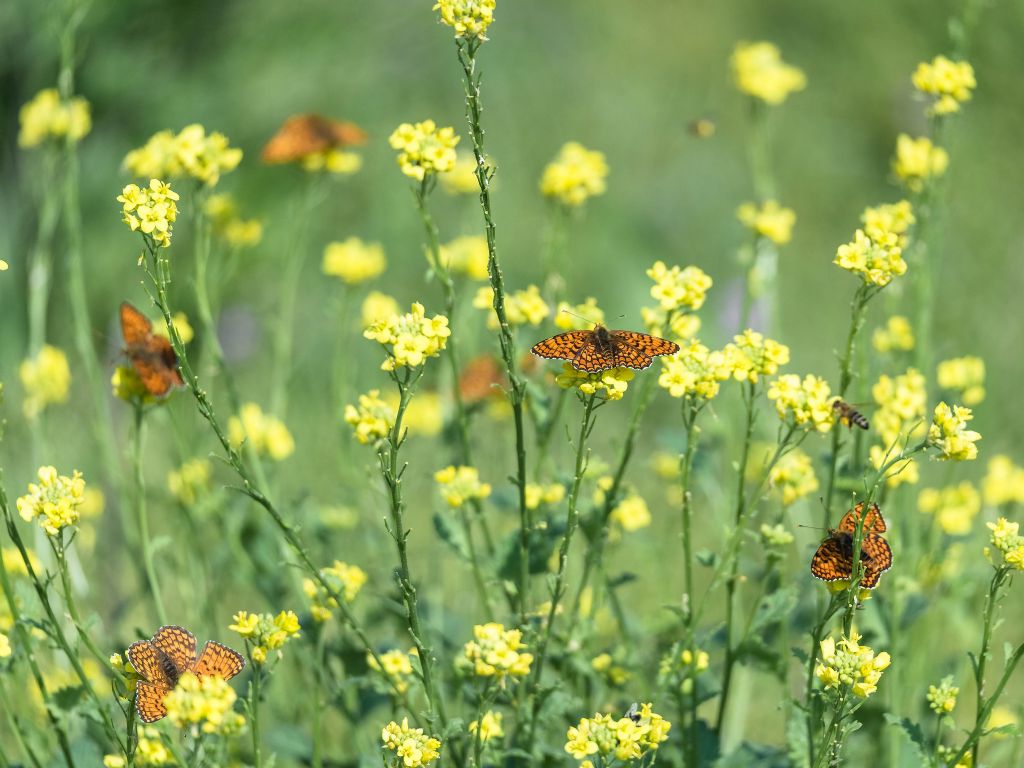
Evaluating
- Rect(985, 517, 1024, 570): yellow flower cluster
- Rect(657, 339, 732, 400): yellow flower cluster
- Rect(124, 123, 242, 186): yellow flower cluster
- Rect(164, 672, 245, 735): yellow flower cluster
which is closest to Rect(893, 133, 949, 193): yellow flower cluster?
Rect(657, 339, 732, 400): yellow flower cluster

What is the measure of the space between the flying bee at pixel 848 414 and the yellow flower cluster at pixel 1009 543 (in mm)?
300

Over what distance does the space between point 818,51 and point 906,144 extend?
6.47m

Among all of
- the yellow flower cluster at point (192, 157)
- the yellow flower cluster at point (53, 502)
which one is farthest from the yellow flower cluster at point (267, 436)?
the yellow flower cluster at point (53, 502)

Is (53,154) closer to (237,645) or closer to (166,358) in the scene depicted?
(166,358)

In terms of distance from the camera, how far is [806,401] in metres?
2.42

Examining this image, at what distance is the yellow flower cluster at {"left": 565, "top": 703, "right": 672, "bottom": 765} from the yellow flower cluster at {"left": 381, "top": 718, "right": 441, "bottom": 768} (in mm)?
263

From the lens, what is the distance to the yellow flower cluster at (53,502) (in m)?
2.34

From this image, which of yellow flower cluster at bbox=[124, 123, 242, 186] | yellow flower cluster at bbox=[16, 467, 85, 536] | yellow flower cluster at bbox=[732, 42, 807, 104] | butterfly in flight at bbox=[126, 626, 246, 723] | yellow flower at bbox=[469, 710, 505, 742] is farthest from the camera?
yellow flower cluster at bbox=[732, 42, 807, 104]

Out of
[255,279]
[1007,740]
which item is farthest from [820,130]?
[1007,740]

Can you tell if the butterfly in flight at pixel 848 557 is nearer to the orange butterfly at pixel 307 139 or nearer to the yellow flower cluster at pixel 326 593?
the yellow flower cluster at pixel 326 593

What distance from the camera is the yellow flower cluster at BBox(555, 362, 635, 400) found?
228 centimetres

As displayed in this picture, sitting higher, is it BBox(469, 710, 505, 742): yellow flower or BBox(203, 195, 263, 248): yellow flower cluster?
BBox(203, 195, 263, 248): yellow flower cluster

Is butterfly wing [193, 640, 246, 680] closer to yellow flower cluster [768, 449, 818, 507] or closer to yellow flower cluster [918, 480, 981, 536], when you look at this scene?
yellow flower cluster [768, 449, 818, 507]

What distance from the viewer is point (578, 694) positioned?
9.99ft
